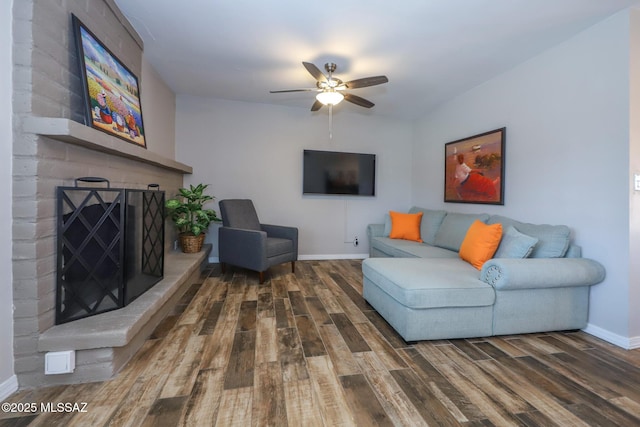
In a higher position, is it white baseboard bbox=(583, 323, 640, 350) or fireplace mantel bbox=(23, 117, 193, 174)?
fireplace mantel bbox=(23, 117, 193, 174)

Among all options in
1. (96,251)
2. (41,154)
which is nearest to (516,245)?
(96,251)

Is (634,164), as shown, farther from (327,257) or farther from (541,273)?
(327,257)

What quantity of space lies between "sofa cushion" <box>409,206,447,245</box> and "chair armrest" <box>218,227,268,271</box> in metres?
2.19

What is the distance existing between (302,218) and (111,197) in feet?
9.12

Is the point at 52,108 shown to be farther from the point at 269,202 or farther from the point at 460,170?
the point at 460,170

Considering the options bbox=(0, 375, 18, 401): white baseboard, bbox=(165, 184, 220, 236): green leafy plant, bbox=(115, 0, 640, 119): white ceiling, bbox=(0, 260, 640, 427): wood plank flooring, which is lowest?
bbox=(0, 260, 640, 427): wood plank flooring

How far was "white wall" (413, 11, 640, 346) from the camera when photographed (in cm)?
193

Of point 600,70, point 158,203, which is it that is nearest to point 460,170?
point 600,70

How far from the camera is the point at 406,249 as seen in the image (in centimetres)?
322

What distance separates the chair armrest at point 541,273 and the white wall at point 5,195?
9.17 ft

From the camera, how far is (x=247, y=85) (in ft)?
11.1

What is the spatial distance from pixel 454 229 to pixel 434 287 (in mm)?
1622

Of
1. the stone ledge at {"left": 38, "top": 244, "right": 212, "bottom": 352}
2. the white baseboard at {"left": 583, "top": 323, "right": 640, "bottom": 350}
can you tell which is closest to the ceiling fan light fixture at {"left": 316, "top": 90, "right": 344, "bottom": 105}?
the stone ledge at {"left": 38, "top": 244, "right": 212, "bottom": 352}

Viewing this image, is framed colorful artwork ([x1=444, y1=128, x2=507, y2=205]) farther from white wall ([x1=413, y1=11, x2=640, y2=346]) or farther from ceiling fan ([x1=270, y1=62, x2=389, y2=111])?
ceiling fan ([x1=270, y1=62, x2=389, y2=111])
